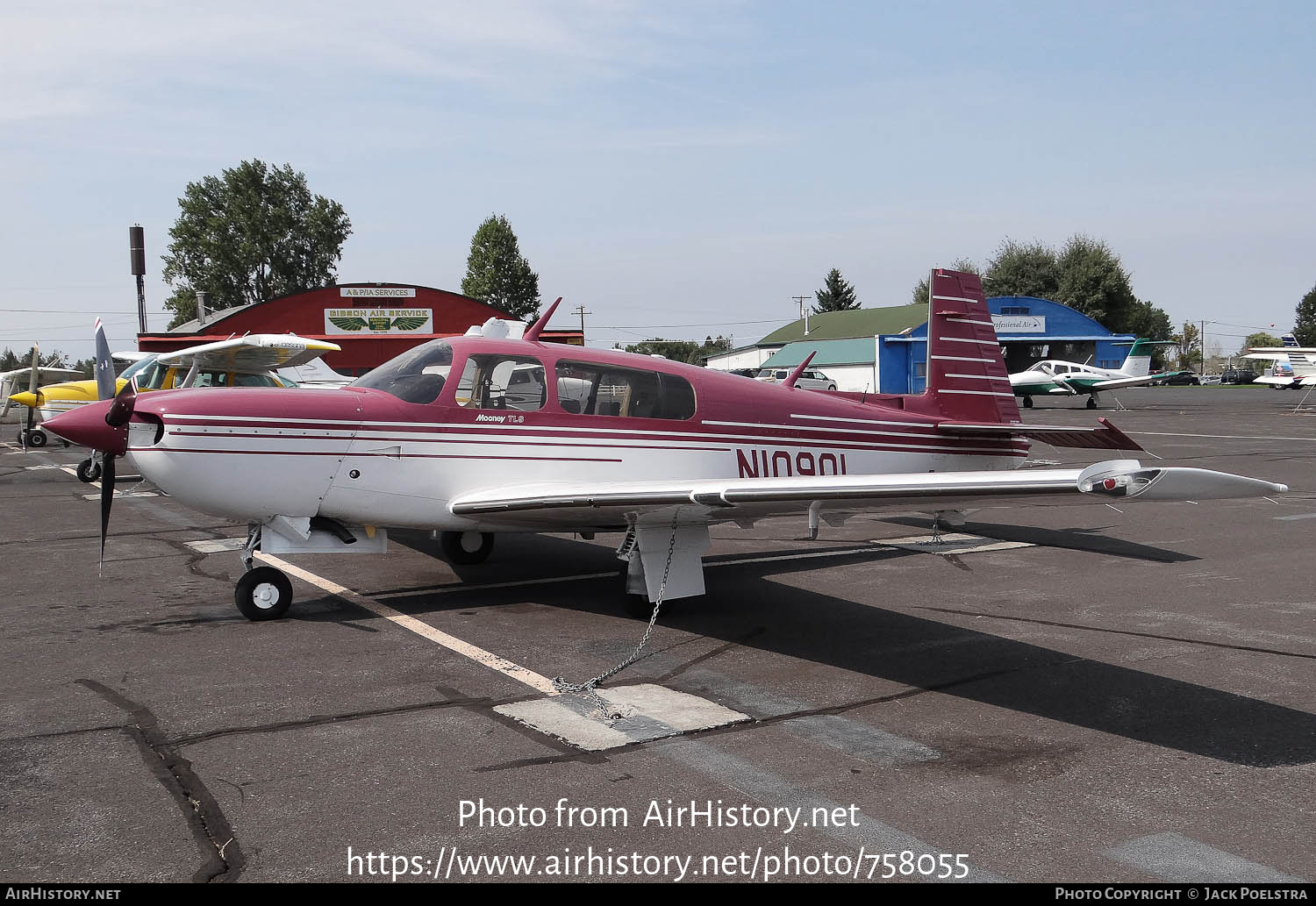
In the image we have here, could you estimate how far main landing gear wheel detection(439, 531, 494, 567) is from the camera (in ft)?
32.6

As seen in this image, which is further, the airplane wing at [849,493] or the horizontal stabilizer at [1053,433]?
the horizontal stabilizer at [1053,433]

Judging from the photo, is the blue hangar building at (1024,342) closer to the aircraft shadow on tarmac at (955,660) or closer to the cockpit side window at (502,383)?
the aircraft shadow on tarmac at (955,660)

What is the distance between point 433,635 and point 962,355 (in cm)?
621

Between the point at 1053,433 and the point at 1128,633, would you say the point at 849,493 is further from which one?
the point at 1053,433

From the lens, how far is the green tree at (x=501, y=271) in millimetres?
80562

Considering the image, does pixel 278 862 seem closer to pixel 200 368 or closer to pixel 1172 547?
pixel 1172 547

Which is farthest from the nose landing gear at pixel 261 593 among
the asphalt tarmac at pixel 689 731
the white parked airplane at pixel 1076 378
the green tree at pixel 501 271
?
the green tree at pixel 501 271

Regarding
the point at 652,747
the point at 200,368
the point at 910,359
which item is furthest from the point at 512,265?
the point at 652,747

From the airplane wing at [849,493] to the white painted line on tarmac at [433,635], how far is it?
0.94m

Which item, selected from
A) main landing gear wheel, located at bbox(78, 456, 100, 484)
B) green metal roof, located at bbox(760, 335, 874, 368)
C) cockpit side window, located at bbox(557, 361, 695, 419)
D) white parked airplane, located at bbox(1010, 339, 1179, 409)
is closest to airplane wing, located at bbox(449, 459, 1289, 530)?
cockpit side window, located at bbox(557, 361, 695, 419)

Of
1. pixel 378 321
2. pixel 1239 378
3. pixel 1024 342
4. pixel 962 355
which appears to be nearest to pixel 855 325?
pixel 1024 342

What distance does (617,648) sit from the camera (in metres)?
6.76

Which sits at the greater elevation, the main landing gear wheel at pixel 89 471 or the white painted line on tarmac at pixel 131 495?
the main landing gear wheel at pixel 89 471

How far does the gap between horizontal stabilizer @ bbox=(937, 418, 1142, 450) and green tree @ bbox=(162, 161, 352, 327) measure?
81666 millimetres
